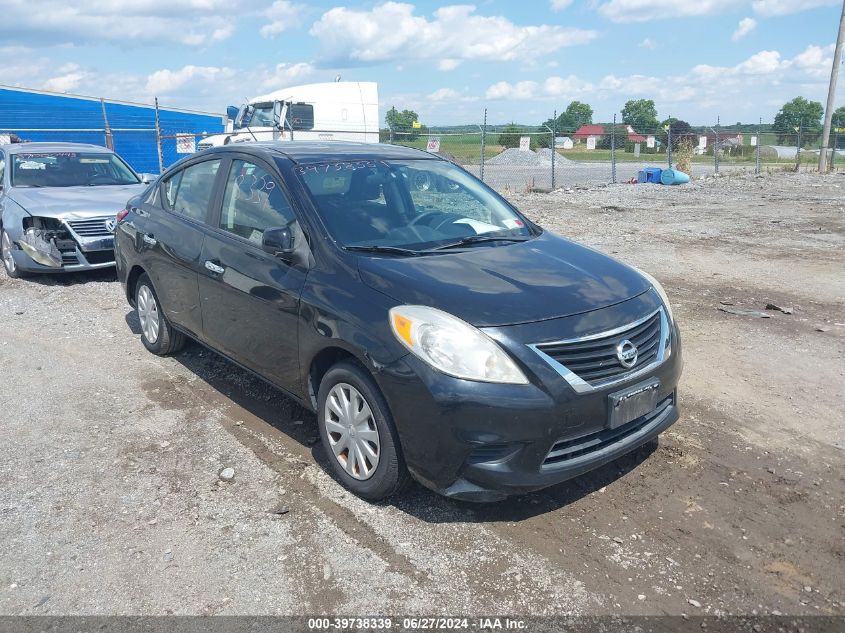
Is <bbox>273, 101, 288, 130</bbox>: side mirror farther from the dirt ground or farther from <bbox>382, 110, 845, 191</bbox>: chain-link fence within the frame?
the dirt ground

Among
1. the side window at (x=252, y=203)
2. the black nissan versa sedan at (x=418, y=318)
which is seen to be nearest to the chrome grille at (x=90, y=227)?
the black nissan versa sedan at (x=418, y=318)

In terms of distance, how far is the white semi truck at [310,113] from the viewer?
2145 centimetres

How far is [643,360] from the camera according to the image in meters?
3.57

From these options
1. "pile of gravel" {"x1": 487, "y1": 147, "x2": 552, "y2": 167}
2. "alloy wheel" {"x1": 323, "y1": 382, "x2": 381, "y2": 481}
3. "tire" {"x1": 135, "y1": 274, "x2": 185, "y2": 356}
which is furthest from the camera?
"pile of gravel" {"x1": 487, "y1": 147, "x2": 552, "y2": 167}

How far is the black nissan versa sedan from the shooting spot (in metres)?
3.21

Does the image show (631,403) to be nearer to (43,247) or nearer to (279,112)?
(43,247)

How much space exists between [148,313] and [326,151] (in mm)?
2338

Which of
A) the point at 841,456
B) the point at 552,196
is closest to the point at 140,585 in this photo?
the point at 841,456

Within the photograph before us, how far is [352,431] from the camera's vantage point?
3678 millimetres

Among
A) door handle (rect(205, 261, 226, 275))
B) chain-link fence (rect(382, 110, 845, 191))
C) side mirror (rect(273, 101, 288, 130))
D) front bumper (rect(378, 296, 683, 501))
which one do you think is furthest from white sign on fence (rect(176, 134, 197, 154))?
front bumper (rect(378, 296, 683, 501))

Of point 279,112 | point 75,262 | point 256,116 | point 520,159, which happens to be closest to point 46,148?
point 75,262

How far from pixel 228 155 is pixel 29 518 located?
2.60 m

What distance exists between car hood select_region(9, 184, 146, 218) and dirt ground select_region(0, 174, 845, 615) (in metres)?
2.64

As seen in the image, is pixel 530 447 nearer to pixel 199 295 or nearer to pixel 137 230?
pixel 199 295
